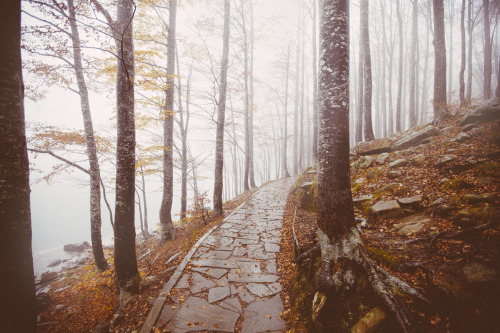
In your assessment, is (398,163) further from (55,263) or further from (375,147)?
(55,263)

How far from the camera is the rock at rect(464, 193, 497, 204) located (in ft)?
9.99

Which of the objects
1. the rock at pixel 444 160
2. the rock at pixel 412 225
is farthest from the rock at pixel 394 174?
the rock at pixel 412 225

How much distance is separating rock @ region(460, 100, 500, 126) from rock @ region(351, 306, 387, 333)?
7586mm

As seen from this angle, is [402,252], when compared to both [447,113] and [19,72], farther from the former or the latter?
[447,113]

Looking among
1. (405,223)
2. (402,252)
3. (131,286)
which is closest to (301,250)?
(402,252)

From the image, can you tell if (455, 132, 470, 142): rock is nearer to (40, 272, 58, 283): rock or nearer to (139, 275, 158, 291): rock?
(139, 275, 158, 291): rock

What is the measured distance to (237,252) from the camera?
4945 millimetres

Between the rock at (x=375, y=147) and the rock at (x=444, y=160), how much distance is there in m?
2.49

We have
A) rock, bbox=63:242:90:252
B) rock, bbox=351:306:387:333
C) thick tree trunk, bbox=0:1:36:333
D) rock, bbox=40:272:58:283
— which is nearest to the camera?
thick tree trunk, bbox=0:1:36:333

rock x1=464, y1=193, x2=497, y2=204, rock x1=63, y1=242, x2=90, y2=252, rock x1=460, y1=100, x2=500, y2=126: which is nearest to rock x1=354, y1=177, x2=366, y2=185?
rock x1=464, y1=193, x2=497, y2=204

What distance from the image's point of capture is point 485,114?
6078mm

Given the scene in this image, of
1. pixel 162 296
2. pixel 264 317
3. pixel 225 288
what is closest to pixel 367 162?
pixel 264 317

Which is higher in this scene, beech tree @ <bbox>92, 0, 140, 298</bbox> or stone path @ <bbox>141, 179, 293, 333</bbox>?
beech tree @ <bbox>92, 0, 140, 298</bbox>

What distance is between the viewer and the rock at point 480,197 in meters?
3.04
